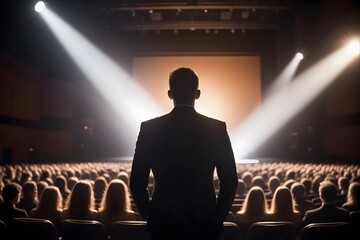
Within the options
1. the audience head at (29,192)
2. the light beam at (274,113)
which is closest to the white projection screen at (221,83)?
the light beam at (274,113)

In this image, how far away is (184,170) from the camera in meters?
1.97

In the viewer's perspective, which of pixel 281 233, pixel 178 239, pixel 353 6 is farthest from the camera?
pixel 353 6

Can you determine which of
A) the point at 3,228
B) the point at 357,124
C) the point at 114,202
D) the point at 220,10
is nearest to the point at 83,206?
the point at 114,202

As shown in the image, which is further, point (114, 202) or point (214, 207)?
point (114, 202)

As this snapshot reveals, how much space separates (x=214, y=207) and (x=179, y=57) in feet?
66.3

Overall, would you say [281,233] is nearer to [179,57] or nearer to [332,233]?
[332,233]

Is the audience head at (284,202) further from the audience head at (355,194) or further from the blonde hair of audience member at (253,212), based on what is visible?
the audience head at (355,194)

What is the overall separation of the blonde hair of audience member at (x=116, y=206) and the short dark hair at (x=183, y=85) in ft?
8.86

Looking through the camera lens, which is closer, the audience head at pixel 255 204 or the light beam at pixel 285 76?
the audience head at pixel 255 204

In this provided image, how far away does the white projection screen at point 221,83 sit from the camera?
2138 cm

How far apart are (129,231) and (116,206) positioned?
130 centimetres

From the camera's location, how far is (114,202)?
178 inches

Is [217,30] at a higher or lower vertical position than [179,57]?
higher

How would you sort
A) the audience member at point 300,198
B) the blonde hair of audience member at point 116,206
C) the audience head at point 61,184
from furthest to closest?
the audience head at point 61,184 → the audience member at point 300,198 → the blonde hair of audience member at point 116,206
